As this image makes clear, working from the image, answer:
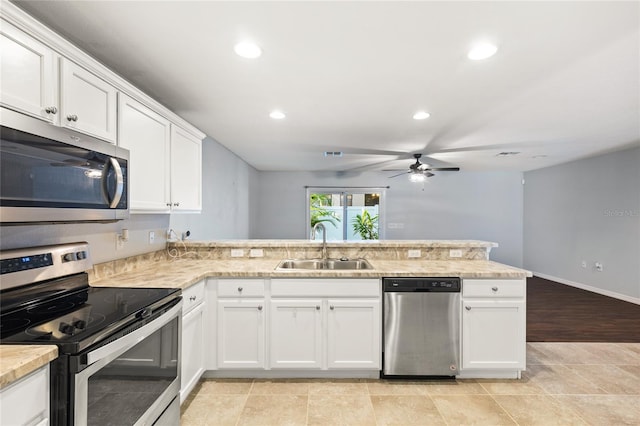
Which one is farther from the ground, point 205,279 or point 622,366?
point 205,279

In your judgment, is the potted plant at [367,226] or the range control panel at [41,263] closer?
the range control panel at [41,263]

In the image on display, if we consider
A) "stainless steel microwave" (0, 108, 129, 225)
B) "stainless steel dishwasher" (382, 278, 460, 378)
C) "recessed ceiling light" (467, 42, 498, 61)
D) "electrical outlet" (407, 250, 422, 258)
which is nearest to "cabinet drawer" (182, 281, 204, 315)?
"stainless steel microwave" (0, 108, 129, 225)

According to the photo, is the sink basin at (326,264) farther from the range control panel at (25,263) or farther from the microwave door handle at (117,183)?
the range control panel at (25,263)

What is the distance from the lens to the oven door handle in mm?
1165

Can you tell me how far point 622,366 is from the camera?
270cm

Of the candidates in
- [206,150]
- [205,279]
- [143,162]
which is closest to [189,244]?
[205,279]

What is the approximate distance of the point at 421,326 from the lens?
2.37 meters

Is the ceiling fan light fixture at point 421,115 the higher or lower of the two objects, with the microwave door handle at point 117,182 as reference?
higher

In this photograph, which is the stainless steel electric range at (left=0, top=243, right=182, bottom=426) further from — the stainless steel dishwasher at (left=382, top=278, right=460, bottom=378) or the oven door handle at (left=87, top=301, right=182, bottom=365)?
the stainless steel dishwasher at (left=382, top=278, right=460, bottom=378)

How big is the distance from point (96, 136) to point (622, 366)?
444 cm

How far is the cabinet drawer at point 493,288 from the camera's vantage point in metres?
2.38

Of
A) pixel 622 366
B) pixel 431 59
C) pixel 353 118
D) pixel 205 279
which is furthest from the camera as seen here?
pixel 353 118

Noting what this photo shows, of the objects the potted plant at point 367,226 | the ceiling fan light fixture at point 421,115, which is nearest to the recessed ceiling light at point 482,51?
the ceiling fan light fixture at point 421,115

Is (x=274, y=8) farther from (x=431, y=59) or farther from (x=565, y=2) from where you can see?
(x=565, y=2)
